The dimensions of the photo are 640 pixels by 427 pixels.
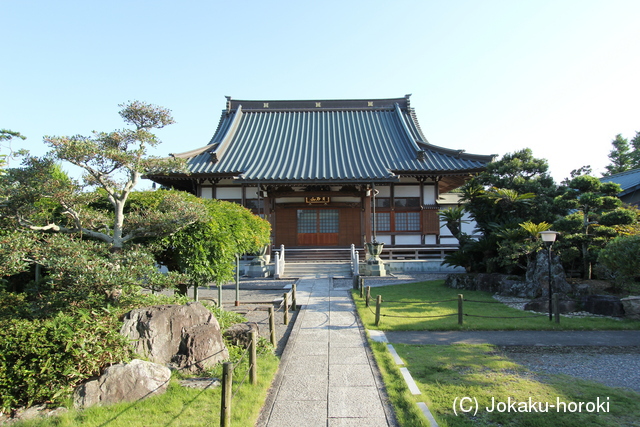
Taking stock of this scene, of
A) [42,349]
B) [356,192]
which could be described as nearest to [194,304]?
[42,349]

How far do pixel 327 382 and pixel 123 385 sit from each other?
108 inches

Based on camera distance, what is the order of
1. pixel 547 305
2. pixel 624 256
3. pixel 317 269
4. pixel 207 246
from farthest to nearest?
1. pixel 317 269
2. pixel 547 305
3. pixel 624 256
4. pixel 207 246

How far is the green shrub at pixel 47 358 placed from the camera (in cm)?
441

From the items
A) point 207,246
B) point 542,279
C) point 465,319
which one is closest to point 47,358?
point 207,246

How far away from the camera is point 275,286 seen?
14.8 metres

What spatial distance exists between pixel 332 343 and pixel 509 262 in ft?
25.7

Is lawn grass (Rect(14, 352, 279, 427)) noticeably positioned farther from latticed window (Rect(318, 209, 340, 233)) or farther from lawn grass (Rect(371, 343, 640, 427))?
latticed window (Rect(318, 209, 340, 233))

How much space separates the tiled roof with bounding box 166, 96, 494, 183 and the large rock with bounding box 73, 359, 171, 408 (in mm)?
14069

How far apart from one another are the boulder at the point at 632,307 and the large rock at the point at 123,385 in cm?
1034

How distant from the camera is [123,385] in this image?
189 inches

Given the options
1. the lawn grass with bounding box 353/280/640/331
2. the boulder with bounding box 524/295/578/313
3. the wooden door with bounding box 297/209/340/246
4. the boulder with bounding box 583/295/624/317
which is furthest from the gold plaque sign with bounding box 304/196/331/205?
the boulder with bounding box 583/295/624/317

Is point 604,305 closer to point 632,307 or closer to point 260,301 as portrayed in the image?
point 632,307

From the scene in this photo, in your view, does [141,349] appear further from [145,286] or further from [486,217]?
[486,217]

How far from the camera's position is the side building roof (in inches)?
772
